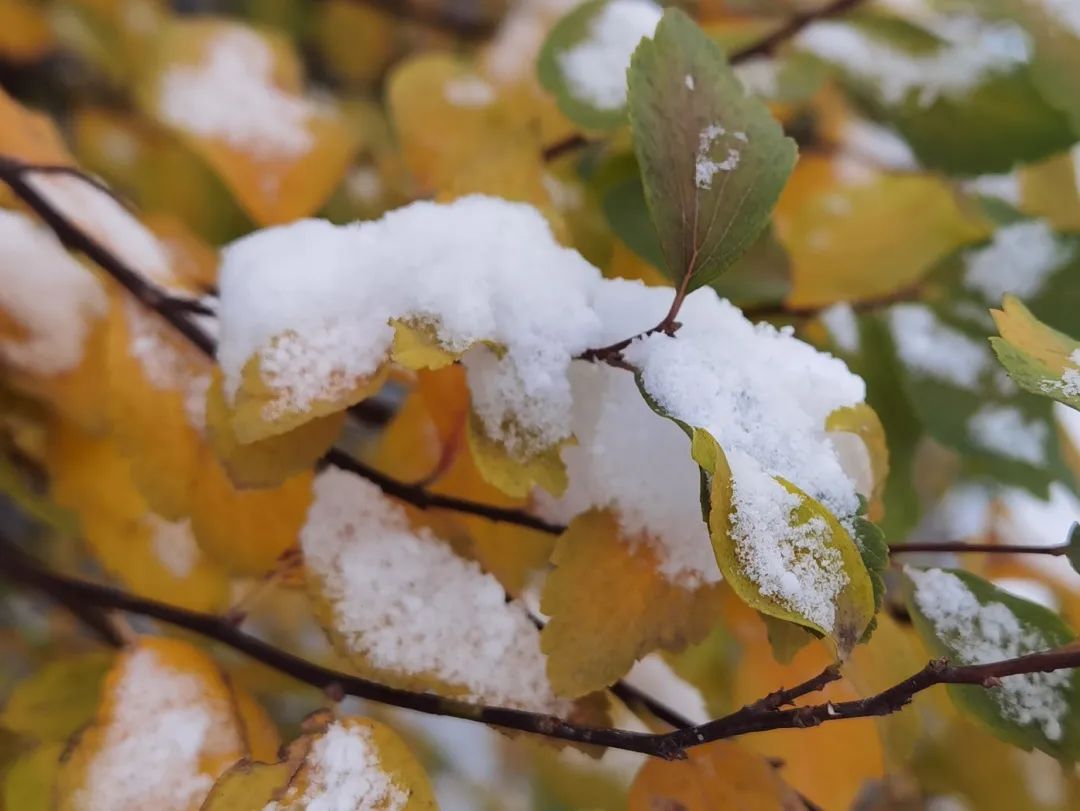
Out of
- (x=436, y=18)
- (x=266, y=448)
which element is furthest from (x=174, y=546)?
(x=436, y=18)

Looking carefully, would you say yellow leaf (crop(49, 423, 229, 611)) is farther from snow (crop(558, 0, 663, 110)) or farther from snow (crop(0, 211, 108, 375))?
snow (crop(558, 0, 663, 110))

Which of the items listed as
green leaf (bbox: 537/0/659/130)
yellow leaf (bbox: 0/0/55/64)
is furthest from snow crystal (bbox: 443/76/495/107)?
yellow leaf (bbox: 0/0/55/64)

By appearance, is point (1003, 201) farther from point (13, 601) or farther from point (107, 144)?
point (13, 601)

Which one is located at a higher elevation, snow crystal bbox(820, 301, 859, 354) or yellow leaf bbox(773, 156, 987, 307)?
yellow leaf bbox(773, 156, 987, 307)

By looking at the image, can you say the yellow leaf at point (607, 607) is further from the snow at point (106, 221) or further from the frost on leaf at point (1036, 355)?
the snow at point (106, 221)

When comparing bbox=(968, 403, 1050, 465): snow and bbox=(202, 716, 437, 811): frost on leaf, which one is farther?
bbox=(968, 403, 1050, 465): snow

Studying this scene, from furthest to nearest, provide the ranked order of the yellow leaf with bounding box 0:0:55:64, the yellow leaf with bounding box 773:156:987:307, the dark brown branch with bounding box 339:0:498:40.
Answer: the dark brown branch with bounding box 339:0:498:40 → the yellow leaf with bounding box 0:0:55:64 → the yellow leaf with bounding box 773:156:987:307

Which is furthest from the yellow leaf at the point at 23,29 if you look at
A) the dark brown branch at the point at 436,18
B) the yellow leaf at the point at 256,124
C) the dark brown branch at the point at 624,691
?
the dark brown branch at the point at 624,691
